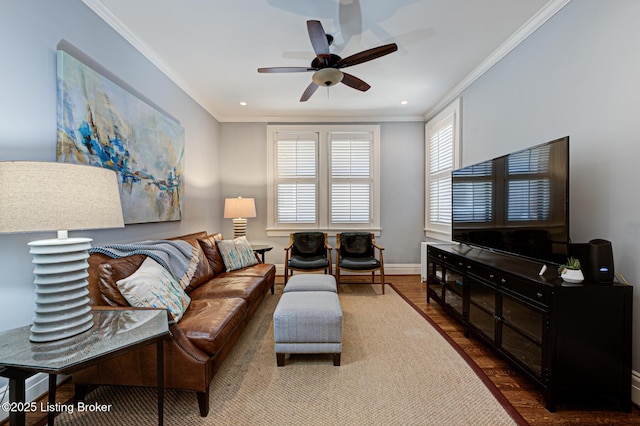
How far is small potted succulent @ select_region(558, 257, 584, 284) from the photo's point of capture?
1585mm

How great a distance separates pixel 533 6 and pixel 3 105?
3.80 meters

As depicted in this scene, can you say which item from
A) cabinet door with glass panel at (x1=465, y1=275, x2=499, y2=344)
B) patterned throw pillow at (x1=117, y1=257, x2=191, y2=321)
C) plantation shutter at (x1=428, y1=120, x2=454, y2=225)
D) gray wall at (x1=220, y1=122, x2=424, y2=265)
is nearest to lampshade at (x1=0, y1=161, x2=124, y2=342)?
patterned throw pillow at (x1=117, y1=257, x2=191, y2=321)

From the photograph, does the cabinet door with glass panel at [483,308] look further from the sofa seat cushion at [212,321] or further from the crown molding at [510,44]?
the crown molding at [510,44]

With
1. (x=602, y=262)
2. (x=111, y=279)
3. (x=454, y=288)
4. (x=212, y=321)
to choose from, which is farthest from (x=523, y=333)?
(x=111, y=279)

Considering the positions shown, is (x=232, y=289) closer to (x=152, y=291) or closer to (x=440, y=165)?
(x=152, y=291)

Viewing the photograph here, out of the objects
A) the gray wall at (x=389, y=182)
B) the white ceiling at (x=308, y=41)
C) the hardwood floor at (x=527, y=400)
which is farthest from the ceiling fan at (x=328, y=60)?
the hardwood floor at (x=527, y=400)

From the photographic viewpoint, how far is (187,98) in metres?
3.59

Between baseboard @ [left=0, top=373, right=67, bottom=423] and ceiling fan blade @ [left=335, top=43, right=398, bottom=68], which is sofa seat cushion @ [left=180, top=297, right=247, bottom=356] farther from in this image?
ceiling fan blade @ [left=335, top=43, right=398, bottom=68]

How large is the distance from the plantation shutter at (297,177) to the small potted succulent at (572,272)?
3.57m

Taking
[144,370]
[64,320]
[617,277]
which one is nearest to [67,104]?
[64,320]

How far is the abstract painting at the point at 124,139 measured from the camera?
185 centimetres

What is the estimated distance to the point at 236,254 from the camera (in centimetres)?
344

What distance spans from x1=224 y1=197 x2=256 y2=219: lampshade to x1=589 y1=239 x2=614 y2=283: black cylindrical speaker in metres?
3.79

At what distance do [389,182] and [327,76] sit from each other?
2.75 m
